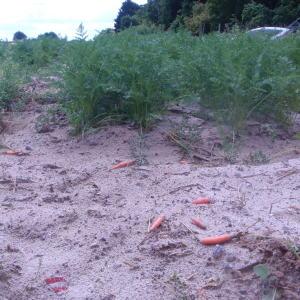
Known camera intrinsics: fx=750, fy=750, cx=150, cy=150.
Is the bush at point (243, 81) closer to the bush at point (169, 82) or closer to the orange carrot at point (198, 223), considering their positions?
the bush at point (169, 82)

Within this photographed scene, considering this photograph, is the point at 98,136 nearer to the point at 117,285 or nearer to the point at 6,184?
the point at 6,184

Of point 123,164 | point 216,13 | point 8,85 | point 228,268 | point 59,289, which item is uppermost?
point 216,13

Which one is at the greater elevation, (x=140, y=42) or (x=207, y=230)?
(x=140, y=42)

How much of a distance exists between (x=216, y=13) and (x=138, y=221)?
27.6 metres

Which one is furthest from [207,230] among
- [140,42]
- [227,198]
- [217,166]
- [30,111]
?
[30,111]

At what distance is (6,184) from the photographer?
17.6 ft

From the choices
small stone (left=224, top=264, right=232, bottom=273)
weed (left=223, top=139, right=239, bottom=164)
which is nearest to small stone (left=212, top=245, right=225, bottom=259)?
small stone (left=224, top=264, right=232, bottom=273)

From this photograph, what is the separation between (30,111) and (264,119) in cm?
243

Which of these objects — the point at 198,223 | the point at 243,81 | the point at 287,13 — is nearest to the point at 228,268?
the point at 198,223

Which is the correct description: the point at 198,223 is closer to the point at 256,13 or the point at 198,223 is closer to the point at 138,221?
the point at 138,221

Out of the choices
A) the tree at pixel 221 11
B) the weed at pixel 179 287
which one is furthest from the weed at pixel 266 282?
the tree at pixel 221 11

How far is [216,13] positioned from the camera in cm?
3122

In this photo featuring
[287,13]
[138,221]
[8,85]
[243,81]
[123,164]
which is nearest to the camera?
[138,221]

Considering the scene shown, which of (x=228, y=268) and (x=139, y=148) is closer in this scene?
(x=228, y=268)
